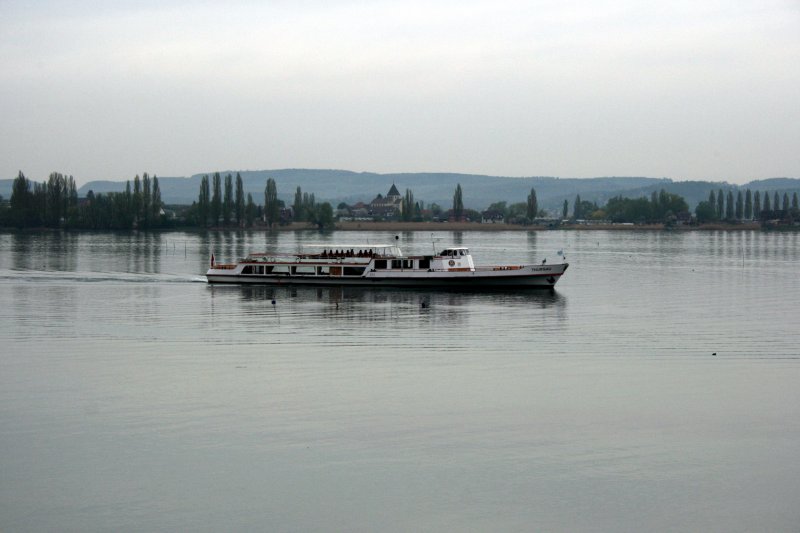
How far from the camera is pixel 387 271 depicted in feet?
231

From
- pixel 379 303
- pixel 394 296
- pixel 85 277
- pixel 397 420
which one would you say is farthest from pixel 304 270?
pixel 397 420

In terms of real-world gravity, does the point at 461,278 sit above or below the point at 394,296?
above

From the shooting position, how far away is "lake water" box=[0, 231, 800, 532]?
21.6m

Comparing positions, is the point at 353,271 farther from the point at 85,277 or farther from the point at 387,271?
the point at 85,277

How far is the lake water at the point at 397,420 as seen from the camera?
21.6 m

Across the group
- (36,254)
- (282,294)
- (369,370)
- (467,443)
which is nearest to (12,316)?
(282,294)

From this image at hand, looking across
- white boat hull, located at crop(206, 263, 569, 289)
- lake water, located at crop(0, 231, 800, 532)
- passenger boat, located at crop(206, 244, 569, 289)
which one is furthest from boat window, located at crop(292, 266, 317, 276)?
lake water, located at crop(0, 231, 800, 532)

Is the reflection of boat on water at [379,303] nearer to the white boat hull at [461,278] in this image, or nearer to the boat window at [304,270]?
the white boat hull at [461,278]

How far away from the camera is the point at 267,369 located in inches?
1407

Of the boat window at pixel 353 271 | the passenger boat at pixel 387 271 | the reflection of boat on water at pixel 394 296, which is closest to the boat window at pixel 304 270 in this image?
the passenger boat at pixel 387 271

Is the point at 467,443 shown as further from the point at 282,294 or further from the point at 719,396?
the point at 282,294

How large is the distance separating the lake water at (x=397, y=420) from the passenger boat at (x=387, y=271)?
1403 centimetres

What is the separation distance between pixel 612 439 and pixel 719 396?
7019 mm

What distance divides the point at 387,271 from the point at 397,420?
42.1m
